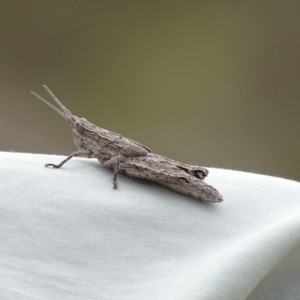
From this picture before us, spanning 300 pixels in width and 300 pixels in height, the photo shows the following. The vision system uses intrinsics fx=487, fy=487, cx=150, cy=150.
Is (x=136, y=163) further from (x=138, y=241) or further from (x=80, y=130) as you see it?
(x=138, y=241)

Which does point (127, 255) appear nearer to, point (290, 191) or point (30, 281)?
point (30, 281)

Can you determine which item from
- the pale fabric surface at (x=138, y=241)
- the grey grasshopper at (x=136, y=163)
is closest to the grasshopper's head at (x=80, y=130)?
the grey grasshopper at (x=136, y=163)

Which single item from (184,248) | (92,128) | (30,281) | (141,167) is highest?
(92,128)

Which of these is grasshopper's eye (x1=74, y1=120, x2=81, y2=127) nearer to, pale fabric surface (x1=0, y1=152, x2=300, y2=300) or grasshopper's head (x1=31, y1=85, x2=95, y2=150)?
grasshopper's head (x1=31, y1=85, x2=95, y2=150)

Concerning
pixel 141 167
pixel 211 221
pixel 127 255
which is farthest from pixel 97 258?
pixel 141 167

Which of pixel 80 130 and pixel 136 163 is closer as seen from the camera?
pixel 136 163

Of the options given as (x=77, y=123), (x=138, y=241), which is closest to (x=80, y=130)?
(x=77, y=123)
